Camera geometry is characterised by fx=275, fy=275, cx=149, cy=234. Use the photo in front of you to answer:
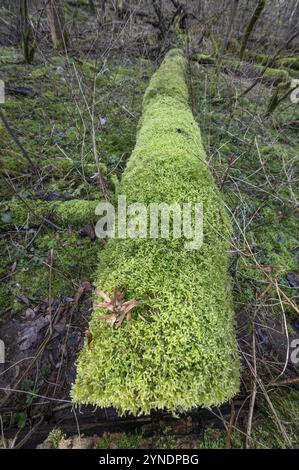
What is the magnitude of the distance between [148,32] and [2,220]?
7.43 meters

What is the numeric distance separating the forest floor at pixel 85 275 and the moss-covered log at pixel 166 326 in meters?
0.27

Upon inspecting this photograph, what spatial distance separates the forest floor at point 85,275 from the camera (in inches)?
62.9

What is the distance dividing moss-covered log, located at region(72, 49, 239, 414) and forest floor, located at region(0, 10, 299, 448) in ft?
0.87

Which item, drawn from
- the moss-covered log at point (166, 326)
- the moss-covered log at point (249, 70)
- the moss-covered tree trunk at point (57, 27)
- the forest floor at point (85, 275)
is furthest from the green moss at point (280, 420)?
the moss-covered tree trunk at point (57, 27)

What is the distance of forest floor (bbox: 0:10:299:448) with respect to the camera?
62.9 inches

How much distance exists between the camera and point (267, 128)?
5453 millimetres

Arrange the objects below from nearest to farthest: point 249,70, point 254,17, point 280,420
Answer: point 280,420 → point 254,17 → point 249,70

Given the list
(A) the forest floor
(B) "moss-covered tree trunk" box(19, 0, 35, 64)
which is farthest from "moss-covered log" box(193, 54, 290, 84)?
(B) "moss-covered tree trunk" box(19, 0, 35, 64)

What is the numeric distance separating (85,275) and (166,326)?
1.38 meters

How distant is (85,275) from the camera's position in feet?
8.34

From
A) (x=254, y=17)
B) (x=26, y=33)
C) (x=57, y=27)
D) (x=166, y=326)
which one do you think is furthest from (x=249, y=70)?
(x=166, y=326)

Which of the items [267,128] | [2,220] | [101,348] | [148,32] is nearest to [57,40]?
[148,32]

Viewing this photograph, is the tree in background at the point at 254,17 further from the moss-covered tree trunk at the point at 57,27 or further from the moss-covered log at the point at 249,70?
the moss-covered tree trunk at the point at 57,27

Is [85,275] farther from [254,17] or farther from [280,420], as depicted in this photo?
[254,17]
